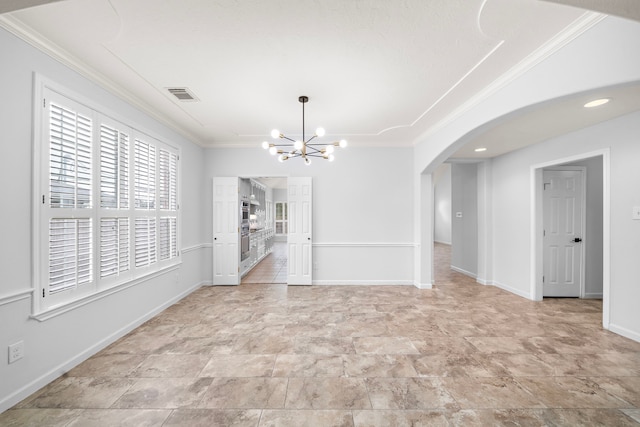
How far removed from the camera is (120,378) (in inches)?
91.0

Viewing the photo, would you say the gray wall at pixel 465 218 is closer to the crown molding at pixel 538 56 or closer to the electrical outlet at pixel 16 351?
the crown molding at pixel 538 56

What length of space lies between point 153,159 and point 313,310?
10.8ft

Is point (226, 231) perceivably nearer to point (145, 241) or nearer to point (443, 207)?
point (145, 241)

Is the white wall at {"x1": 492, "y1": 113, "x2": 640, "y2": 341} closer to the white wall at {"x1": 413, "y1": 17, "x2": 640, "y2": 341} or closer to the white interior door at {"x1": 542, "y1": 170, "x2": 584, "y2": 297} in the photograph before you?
the white wall at {"x1": 413, "y1": 17, "x2": 640, "y2": 341}

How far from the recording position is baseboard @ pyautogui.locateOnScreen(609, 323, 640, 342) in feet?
9.97

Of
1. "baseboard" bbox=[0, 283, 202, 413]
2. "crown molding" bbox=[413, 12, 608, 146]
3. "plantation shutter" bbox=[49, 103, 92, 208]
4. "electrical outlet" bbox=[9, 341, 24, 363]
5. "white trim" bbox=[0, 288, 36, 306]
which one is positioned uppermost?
"crown molding" bbox=[413, 12, 608, 146]

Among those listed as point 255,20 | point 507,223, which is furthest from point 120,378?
point 507,223

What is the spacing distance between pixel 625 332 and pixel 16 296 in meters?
6.34

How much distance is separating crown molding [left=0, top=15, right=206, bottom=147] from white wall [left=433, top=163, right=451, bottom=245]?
11892 millimetres

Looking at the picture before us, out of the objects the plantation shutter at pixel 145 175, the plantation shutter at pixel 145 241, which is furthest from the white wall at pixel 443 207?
the plantation shutter at pixel 145 241

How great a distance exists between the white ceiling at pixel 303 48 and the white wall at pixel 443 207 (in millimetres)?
9078

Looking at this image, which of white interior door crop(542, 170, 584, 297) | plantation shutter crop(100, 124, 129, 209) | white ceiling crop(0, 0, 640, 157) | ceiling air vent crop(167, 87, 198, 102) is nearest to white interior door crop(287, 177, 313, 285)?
white ceiling crop(0, 0, 640, 157)

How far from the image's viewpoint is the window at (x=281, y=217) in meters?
12.6

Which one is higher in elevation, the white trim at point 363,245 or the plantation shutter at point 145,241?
the plantation shutter at point 145,241
